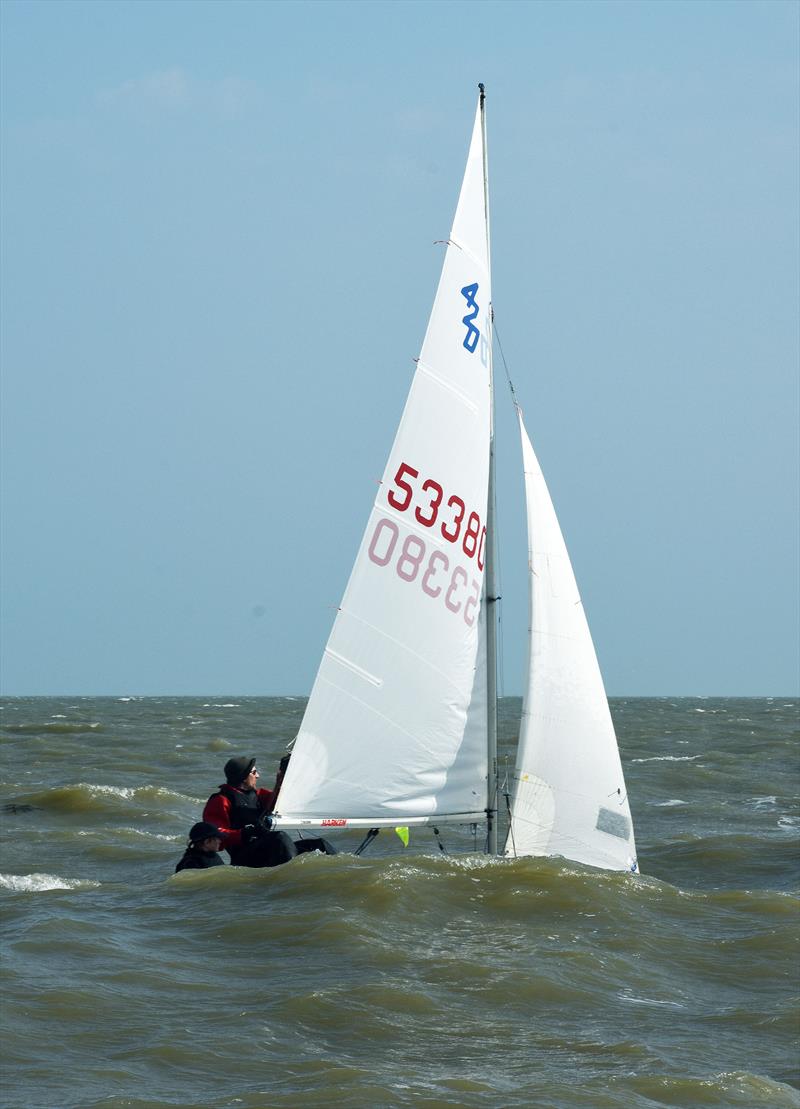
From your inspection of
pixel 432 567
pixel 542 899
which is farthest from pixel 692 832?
pixel 432 567

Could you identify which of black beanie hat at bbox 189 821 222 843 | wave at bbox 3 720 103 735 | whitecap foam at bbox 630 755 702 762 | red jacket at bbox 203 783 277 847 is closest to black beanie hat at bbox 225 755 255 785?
red jacket at bbox 203 783 277 847

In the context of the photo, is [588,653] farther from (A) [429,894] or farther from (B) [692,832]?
(B) [692,832]

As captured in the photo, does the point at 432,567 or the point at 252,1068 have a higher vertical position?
the point at 432,567

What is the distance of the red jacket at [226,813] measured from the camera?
11992mm

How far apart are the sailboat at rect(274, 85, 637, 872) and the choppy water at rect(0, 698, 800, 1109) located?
2.57ft

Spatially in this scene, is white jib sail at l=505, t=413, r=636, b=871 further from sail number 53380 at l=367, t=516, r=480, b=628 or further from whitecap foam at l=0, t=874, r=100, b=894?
whitecap foam at l=0, t=874, r=100, b=894

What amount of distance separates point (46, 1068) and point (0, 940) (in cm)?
307

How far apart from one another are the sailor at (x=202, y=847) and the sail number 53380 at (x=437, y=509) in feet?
10.8

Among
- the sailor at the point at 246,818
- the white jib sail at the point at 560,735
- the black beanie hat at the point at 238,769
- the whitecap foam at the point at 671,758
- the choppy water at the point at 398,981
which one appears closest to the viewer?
the choppy water at the point at 398,981

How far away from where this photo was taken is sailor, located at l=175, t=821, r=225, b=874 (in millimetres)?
12016

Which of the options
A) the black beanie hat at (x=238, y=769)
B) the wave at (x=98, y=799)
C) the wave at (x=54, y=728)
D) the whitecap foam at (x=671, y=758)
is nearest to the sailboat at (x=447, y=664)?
the black beanie hat at (x=238, y=769)

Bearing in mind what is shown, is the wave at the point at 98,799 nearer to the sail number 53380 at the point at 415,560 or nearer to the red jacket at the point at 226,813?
the red jacket at the point at 226,813

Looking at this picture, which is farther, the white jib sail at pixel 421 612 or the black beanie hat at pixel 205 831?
the black beanie hat at pixel 205 831

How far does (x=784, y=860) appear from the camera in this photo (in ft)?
51.7
